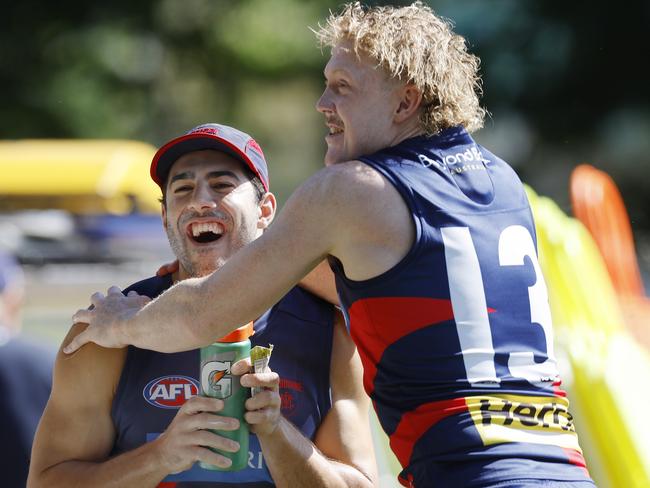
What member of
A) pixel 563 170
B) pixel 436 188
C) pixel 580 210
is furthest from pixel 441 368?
pixel 563 170

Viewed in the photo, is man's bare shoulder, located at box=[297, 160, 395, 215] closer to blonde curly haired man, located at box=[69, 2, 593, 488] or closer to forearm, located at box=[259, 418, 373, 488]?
blonde curly haired man, located at box=[69, 2, 593, 488]

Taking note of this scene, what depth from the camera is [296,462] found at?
105 inches

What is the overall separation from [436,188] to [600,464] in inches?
80.7

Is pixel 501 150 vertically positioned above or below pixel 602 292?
above

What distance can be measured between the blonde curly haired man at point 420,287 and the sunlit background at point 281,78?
15.3 metres

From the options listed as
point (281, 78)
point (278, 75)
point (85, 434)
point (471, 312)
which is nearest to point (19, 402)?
point (85, 434)

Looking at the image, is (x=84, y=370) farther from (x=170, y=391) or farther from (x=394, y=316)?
(x=394, y=316)

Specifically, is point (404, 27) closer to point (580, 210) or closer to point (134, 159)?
point (580, 210)

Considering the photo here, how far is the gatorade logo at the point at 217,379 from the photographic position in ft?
7.96

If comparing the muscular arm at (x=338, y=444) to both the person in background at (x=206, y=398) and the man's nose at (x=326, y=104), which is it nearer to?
the person in background at (x=206, y=398)

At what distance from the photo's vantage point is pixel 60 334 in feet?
21.8

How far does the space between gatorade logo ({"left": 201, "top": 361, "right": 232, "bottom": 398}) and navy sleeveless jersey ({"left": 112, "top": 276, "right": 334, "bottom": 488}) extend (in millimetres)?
402

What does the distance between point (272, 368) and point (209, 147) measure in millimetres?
671

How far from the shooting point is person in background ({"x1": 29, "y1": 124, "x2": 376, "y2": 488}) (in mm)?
2602
